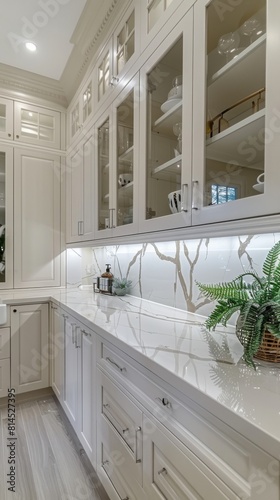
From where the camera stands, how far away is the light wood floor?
4.56ft

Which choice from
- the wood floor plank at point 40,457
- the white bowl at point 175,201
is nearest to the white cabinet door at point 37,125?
the white bowl at point 175,201

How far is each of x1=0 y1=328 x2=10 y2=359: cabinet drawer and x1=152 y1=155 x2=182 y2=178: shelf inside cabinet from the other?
5.76 ft

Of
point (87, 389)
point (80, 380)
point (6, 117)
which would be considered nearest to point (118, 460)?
point (87, 389)

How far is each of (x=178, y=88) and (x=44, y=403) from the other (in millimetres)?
2514

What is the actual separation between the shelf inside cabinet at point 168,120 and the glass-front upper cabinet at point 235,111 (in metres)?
0.14

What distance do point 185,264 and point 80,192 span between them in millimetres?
1285

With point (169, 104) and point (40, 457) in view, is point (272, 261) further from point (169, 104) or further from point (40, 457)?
point (40, 457)

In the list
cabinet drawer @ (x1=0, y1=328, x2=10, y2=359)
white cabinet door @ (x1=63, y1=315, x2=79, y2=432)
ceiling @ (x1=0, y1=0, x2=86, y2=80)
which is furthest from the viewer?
cabinet drawer @ (x1=0, y1=328, x2=10, y2=359)

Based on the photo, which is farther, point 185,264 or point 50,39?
point 50,39

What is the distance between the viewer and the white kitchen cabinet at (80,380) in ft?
4.66

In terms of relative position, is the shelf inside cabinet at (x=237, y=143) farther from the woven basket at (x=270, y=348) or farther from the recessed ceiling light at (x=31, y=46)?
the recessed ceiling light at (x=31, y=46)

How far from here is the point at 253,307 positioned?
2.63 feet

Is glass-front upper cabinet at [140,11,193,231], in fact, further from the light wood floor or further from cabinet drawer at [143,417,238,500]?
the light wood floor

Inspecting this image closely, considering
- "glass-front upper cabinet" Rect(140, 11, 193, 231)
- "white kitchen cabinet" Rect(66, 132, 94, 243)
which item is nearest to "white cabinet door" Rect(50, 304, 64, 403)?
"white kitchen cabinet" Rect(66, 132, 94, 243)
